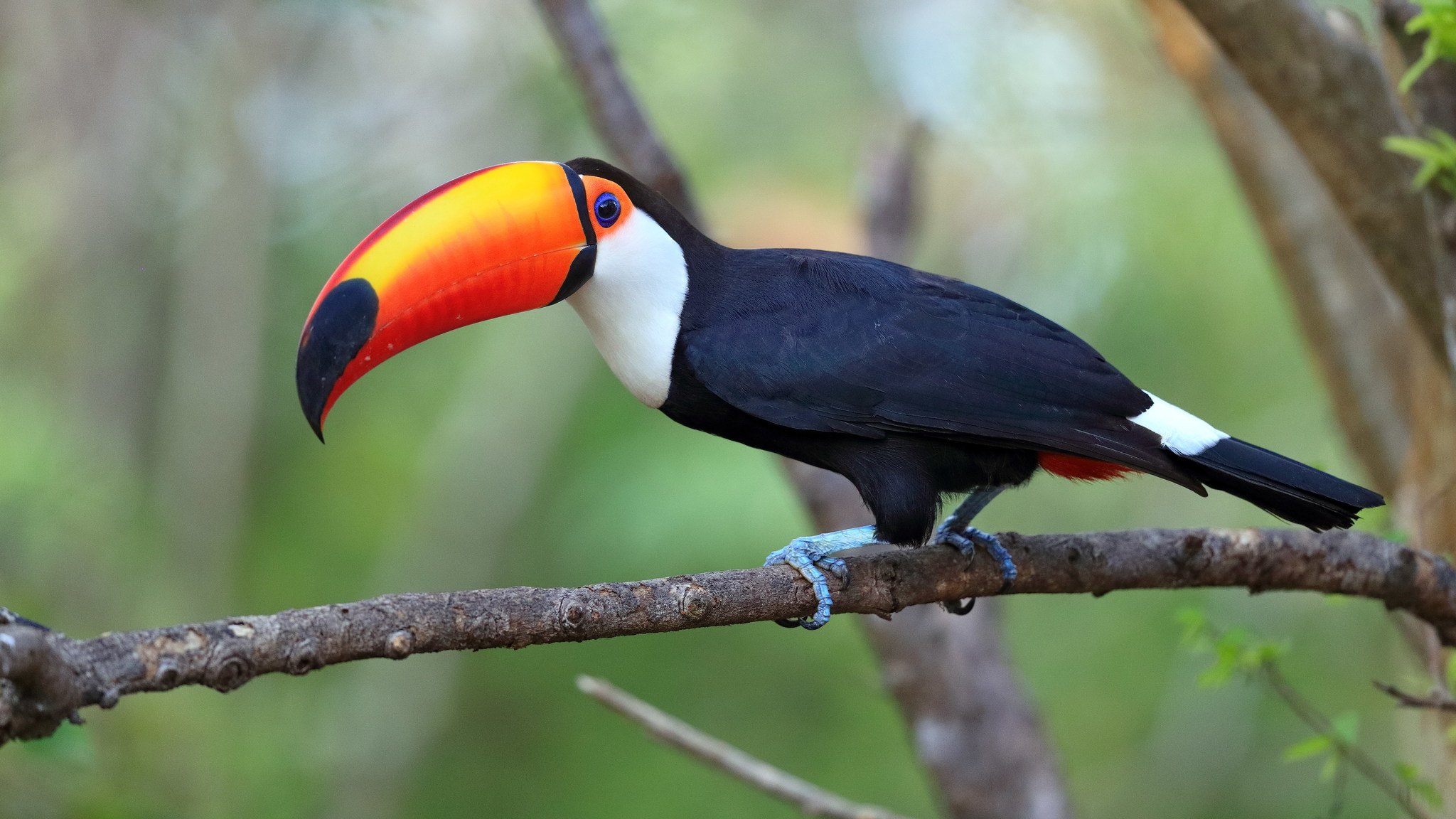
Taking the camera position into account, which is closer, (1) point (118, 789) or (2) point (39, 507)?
(1) point (118, 789)

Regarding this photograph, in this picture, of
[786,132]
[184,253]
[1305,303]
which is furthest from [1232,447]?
[786,132]

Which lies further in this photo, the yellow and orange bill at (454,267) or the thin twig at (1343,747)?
the thin twig at (1343,747)

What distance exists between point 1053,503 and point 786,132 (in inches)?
123

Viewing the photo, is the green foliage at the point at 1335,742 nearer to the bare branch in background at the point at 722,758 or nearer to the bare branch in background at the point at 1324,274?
the bare branch in background at the point at 722,758

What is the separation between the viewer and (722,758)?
8.73 ft

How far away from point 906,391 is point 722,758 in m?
0.96

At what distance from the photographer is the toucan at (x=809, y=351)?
2035 millimetres

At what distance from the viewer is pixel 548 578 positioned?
798cm

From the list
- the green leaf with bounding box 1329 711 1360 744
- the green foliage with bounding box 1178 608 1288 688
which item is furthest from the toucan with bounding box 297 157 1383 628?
the green leaf with bounding box 1329 711 1360 744

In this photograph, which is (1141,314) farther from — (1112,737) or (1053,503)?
(1112,737)

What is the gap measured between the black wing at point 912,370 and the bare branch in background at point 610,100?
1.02m

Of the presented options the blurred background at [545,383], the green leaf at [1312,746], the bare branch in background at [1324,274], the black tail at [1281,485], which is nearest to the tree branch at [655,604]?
the black tail at [1281,485]

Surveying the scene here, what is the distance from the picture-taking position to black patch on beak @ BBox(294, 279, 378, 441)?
6.22 ft

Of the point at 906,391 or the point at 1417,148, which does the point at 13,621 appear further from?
the point at 1417,148
